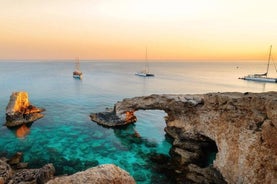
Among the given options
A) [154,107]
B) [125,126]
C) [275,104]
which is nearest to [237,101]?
[275,104]

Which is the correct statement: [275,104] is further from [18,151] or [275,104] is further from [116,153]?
[18,151]

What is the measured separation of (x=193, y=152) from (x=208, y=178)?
16.9 ft

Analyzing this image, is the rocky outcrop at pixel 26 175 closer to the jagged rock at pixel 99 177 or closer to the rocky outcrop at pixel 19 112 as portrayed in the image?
the jagged rock at pixel 99 177

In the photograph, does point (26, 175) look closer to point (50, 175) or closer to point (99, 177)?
point (50, 175)

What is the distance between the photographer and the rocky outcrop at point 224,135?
1484cm

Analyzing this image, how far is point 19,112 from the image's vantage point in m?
37.9

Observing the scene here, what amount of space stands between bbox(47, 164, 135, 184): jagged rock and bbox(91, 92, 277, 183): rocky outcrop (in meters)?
10.7

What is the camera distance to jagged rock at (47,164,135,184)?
8.84 metres

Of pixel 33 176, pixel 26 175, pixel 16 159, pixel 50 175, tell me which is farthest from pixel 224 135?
pixel 16 159

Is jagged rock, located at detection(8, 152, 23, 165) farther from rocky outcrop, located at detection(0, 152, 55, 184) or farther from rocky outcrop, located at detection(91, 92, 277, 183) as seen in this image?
rocky outcrop, located at detection(91, 92, 277, 183)

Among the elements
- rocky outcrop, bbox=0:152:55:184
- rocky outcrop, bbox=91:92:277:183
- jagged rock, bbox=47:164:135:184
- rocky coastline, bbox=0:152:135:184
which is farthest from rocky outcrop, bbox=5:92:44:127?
jagged rock, bbox=47:164:135:184

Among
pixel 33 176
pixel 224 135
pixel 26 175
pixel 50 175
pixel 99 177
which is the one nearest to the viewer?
pixel 99 177

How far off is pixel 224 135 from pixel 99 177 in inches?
540

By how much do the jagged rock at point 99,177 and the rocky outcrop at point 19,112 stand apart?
31.4 m
